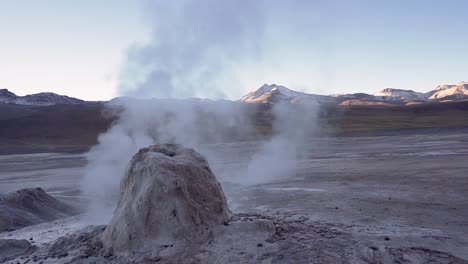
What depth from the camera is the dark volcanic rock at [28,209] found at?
1706 cm

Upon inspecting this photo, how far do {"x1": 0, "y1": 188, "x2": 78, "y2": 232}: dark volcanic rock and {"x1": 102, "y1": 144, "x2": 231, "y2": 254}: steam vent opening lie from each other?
621 centimetres

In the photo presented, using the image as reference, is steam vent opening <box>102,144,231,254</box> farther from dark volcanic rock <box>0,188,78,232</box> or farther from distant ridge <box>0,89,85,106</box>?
distant ridge <box>0,89,85,106</box>

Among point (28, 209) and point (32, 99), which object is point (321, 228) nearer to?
point (28, 209)

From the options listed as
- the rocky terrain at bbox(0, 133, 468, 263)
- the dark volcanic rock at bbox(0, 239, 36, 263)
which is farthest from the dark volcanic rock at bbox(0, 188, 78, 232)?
the dark volcanic rock at bbox(0, 239, 36, 263)

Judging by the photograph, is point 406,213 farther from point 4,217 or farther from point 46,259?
point 4,217

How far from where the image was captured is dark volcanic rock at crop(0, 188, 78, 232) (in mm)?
17062

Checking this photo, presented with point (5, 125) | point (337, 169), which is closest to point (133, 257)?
point (337, 169)

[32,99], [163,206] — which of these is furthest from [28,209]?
[32,99]

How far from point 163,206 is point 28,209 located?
30.3 ft

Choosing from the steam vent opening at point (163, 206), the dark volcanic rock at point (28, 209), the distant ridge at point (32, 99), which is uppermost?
the distant ridge at point (32, 99)

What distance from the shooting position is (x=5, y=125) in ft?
315

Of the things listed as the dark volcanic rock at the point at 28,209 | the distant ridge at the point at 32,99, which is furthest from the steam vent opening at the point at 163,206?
the distant ridge at the point at 32,99

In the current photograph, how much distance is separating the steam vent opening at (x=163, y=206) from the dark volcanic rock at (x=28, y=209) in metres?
6.21

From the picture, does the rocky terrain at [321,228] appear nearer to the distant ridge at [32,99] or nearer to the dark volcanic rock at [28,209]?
the dark volcanic rock at [28,209]
